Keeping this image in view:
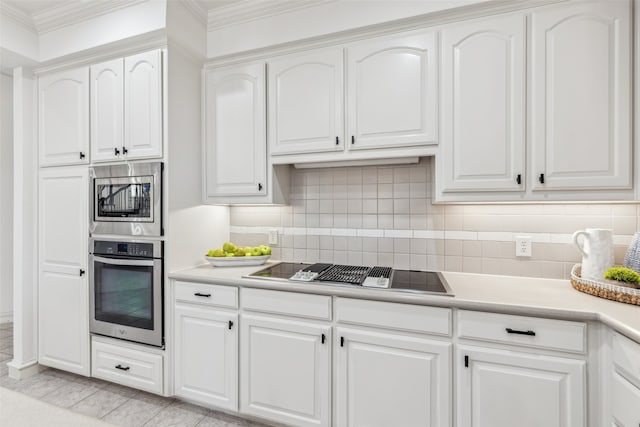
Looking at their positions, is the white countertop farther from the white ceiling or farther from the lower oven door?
the white ceiling

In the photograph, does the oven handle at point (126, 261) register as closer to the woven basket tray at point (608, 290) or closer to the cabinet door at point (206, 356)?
the cabinet door at point (206, 356)

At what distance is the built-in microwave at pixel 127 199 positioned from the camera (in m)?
2.04

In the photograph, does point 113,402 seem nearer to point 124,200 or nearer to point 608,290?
point 124,200

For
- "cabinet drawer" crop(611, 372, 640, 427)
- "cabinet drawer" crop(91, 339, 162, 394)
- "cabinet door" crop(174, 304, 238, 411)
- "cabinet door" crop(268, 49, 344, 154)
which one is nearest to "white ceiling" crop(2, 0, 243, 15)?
"cabinet door" crop(268, 49, 344, 154)

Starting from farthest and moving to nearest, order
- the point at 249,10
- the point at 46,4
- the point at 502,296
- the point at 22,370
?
the point at 22,370
the point at 46,4
the point at 249,10
the point at 502,296

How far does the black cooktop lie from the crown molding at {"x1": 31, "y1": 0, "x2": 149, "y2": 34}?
1.88 m

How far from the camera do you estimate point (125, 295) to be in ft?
7.06

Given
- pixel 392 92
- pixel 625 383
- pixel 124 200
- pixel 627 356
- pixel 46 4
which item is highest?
pixel 46 4

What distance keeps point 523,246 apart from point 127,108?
8.76ft

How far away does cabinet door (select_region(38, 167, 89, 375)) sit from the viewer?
228 cm

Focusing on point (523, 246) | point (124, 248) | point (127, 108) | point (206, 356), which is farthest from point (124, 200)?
point (523, 246)

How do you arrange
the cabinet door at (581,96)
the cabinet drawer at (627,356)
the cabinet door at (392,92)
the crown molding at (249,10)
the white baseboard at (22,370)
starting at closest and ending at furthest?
the cabinet drawer at (627,356) → the cabinet door at (581,96) → the cabinet door at (392,92) → the crown molding at (249,10) → the white baseboard at (22,370)

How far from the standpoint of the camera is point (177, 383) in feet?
6.63

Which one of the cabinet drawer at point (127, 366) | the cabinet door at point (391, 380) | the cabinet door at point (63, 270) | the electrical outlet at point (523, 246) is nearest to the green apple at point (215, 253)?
the cabinet drawer at point (127, 366)
